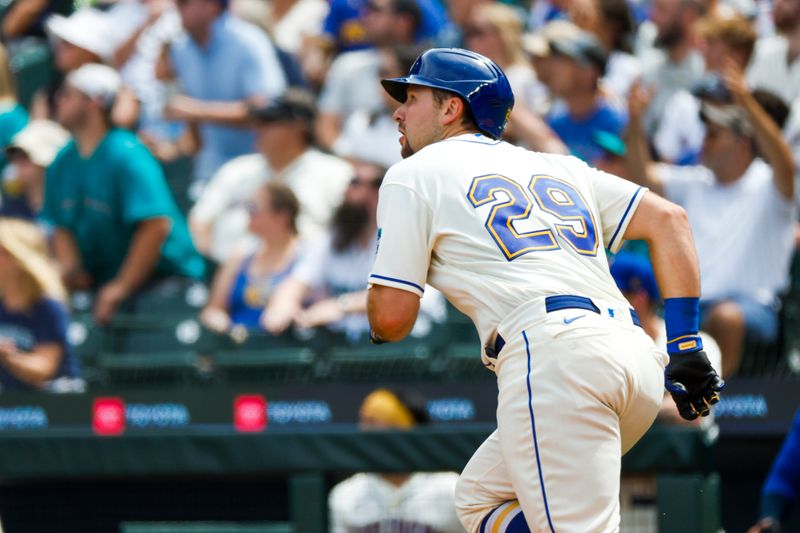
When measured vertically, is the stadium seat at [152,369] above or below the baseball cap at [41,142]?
below

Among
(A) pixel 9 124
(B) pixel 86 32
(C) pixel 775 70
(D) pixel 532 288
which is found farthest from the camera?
(A) pixel 9 124

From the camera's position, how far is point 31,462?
6316mm

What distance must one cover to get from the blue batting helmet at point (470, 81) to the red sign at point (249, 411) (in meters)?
3.61

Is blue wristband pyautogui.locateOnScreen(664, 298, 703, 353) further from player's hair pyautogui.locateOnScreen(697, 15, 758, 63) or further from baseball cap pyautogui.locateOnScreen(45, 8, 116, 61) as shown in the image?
baseball cap pyautogui.locateOnScreen(45, 8, 116, 61)

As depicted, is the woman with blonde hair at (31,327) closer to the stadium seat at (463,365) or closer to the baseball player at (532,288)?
the stadium seat at (463,365)

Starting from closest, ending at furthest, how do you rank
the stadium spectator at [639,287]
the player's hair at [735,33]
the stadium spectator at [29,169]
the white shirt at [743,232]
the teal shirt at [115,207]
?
the stadium spectator at [639,287] → the white shirt at [743,232] → the player's hair at [735,33] → the teal shirt at [115,207] → the stadium spectator at [29,169]

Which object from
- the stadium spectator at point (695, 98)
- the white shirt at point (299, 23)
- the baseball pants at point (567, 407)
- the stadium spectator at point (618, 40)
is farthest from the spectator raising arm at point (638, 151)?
the baseball pants at point (567, 407)

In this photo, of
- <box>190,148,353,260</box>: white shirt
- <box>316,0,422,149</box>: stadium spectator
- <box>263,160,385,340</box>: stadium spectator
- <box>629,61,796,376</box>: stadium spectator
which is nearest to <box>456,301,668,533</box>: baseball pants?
<box>629,61,796,376</box>: stadium spectator

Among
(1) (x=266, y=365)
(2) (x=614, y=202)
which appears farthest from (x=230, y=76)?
(2) (x=614, y=202)

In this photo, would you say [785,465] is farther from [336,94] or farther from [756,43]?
[336,94]

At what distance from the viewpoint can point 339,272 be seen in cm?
736

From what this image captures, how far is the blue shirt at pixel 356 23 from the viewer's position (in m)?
8.50

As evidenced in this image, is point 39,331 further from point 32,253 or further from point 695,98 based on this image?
point 695,98

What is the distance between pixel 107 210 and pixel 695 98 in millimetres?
3470
